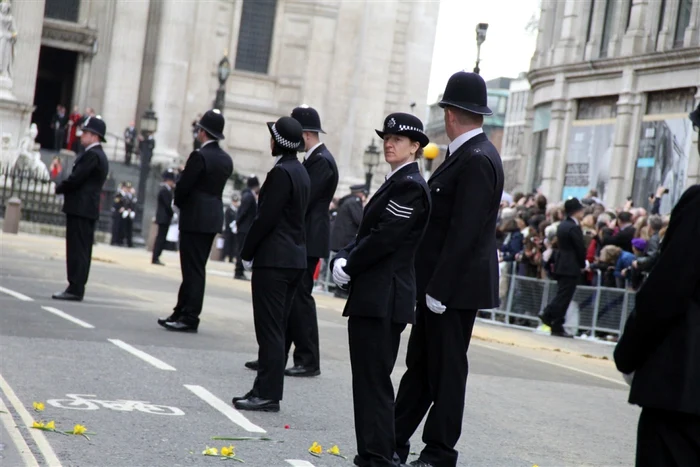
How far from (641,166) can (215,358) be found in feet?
70.0

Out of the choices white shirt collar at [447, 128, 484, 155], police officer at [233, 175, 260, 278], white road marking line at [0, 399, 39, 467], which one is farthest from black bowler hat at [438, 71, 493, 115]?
police officer at [233, 175, 260, 278]

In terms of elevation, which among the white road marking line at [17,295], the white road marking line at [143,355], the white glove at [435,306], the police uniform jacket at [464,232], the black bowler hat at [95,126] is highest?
the black bowler hat at [95,126]

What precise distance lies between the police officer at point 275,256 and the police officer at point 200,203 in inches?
150

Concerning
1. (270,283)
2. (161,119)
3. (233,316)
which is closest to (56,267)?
(233,316)

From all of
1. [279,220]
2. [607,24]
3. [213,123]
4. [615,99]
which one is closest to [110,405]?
[279,220]

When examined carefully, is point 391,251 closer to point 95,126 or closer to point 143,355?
point 143,355

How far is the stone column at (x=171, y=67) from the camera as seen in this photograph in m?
54.2

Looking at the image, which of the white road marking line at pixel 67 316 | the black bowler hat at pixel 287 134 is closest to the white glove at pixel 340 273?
the black bowler hat at pixel 287 134

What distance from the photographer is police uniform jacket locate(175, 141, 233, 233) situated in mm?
13648

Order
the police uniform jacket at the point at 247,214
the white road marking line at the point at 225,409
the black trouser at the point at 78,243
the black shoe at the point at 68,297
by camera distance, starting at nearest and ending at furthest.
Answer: the white road marking line at the point at 225,409 → the black trouser at the point at 78,243 → the black shoe at the point at 68,297 → the police uniform jacket at the point at 247,214

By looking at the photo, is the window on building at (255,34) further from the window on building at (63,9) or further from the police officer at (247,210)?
the police officer at (247,210)

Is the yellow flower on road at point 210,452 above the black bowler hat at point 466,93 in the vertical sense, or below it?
below

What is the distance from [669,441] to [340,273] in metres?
2.82

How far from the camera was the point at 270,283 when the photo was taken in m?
9.63
